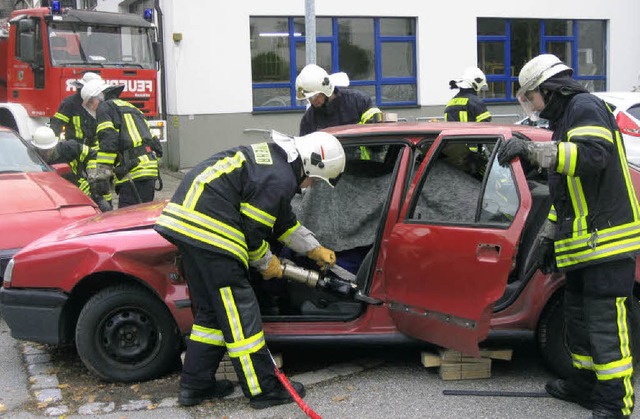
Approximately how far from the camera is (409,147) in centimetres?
449

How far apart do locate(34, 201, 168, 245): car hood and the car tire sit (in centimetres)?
238

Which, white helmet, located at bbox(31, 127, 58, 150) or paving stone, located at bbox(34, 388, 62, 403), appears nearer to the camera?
paving stone, located at bbox(34, 388, 62, 403)

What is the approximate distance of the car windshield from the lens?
7.22m

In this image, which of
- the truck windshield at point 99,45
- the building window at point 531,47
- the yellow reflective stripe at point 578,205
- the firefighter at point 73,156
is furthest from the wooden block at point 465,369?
the building window at point 531,47

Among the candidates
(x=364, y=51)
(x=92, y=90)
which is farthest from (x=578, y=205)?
(x=364, y=51)

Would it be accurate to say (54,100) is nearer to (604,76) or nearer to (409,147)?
(409,147)

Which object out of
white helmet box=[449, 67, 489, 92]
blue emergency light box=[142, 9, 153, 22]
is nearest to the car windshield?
white helmet box=[449, 67, 489, 92]

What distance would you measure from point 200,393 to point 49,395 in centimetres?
96

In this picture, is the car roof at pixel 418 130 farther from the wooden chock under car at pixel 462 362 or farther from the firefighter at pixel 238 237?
the wooden chock under car at pixel 462 362

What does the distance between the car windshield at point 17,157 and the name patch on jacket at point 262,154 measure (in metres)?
3.86

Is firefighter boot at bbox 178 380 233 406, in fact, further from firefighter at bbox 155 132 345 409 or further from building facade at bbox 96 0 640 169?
building facade at bbox 96 0 640 169

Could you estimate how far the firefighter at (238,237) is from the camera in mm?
4023

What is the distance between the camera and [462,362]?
4449 millimetres

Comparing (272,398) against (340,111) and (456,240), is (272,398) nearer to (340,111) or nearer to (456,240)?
(456,240)
